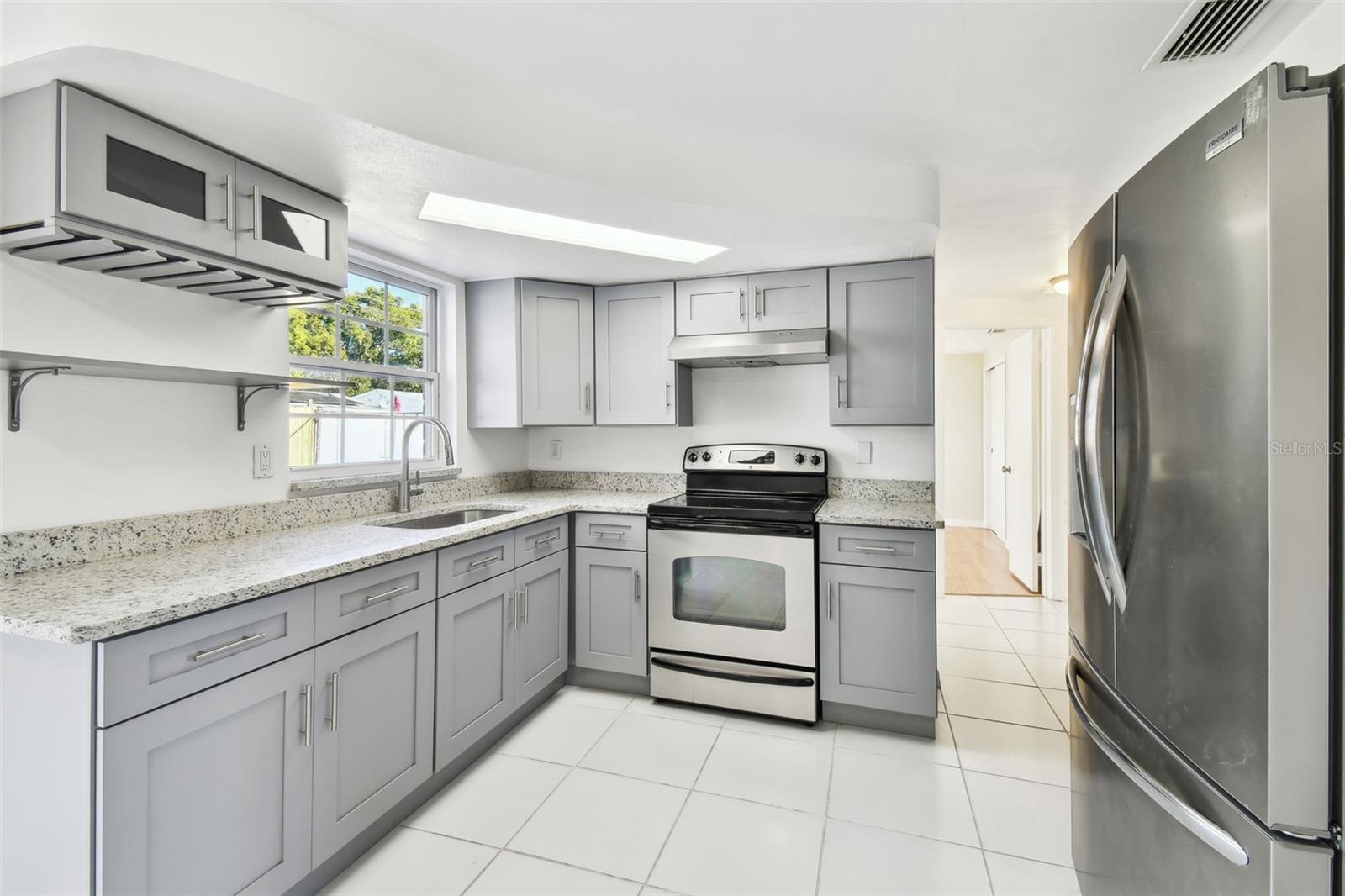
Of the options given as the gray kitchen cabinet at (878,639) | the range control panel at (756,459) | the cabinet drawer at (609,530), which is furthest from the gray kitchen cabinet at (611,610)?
the gray kitchen cabinet at (878,639)

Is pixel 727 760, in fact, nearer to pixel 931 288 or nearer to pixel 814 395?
pixel 814 395

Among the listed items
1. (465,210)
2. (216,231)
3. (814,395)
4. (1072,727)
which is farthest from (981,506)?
(216,231)

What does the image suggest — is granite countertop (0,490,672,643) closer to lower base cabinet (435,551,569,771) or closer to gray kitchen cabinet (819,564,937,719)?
lower base cabinet (435,551,569,771)

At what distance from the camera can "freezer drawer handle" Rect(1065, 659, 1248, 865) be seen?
0.92m

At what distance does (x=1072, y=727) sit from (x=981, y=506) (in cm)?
673

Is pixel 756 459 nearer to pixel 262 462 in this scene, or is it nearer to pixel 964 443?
pixel 262 462

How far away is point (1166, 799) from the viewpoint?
1.06 m

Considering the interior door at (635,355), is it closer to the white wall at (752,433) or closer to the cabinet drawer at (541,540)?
the white wall at (752,433)

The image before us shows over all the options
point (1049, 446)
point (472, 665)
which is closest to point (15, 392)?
point (472, 665)

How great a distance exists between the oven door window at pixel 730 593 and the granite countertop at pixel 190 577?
2.88ft

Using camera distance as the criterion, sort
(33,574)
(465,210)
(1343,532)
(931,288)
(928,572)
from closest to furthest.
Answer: (1343,532), (33,574), (465,210), (928,572), (931,288)

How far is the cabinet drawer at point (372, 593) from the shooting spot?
1.65 m

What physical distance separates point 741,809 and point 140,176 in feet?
8.20

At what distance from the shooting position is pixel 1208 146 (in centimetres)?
97
